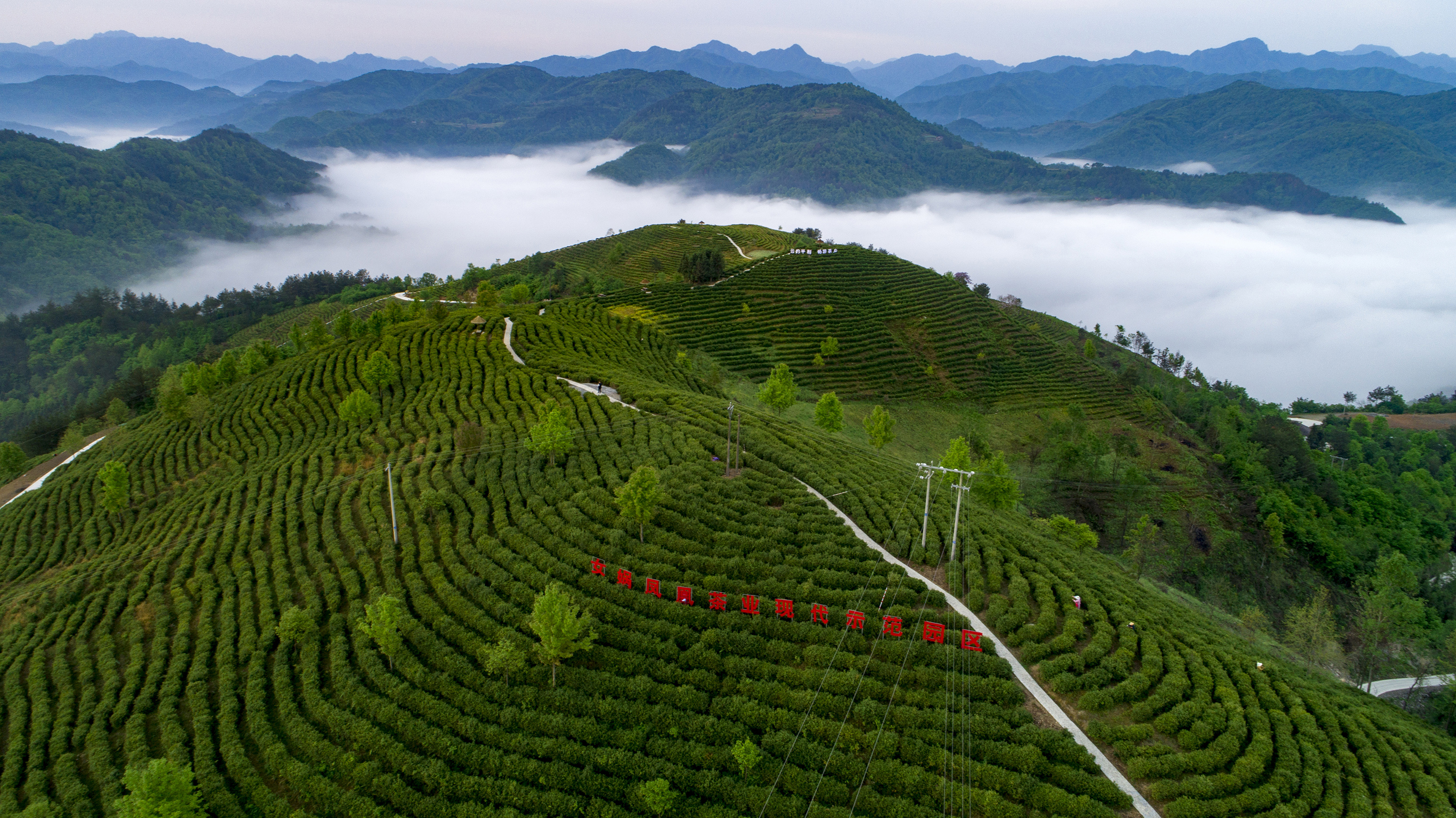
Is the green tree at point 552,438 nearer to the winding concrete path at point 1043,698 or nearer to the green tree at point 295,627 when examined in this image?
the green tree at point 295,627

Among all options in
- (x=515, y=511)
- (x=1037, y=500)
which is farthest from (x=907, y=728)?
(x=1037, y=500)

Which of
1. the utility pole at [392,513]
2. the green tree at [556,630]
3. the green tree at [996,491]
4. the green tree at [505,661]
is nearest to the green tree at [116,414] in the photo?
the utility pole at [392,513]

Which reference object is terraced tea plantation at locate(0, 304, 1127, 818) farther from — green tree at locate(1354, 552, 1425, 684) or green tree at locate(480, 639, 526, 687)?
green tree at locate(1354, 552, 1425, 684)

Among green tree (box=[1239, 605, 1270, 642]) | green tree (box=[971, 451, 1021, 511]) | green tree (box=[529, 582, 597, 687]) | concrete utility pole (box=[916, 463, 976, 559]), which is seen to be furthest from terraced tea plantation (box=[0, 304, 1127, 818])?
green tree (box=[1239, 605, 1270, 642])

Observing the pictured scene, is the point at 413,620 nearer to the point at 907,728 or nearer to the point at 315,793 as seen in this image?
the point at 315,793

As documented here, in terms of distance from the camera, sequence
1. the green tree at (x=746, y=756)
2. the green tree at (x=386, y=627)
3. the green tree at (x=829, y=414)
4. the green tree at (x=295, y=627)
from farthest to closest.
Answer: the green tree at (x=829, y=414), the green tree at (x=295, y=627), the green tree at (x=386, y=627), the green tree at (x=746, y=756)

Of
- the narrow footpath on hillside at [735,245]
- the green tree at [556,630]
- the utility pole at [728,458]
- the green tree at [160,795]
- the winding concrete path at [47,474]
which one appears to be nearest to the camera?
the green tree at [160,795]

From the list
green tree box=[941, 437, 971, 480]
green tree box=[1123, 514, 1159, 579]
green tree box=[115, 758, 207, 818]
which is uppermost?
green tree box=[941, 437, 971, 480]
